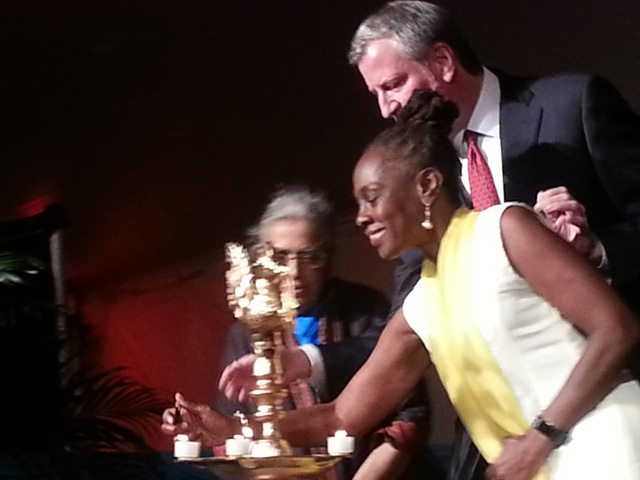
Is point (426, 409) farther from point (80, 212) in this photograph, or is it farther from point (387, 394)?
point (80, 212)

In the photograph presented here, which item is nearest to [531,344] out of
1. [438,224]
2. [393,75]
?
[438,224]

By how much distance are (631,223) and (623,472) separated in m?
0.35

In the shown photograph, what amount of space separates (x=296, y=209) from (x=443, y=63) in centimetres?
27

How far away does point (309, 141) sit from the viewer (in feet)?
5.00

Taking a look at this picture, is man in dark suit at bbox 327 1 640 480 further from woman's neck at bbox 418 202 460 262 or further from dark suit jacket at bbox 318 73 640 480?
woman's neck at bbox 418 202 460 262

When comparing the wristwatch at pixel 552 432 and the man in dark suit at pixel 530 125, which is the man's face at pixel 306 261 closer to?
the man in dark suit at pixel 530 125

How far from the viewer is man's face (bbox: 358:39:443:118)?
1.36 meters

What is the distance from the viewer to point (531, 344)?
1093mm

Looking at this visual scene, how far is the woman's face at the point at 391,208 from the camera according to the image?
1.19 metres

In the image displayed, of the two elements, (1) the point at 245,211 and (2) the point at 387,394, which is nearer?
(2) the point at 387,394

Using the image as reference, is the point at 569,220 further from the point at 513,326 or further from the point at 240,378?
the point at 240,378

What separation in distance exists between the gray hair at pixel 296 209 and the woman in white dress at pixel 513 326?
27cm

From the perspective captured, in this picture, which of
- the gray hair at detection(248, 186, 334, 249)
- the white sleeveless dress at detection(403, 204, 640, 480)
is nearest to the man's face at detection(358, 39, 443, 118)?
the gray hair at detection(248, 186, 334, 249)

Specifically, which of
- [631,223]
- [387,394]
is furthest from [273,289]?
[631,223]
